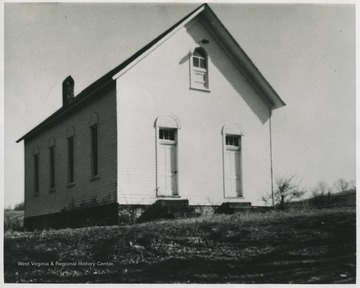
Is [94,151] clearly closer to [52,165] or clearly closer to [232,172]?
[232,172]

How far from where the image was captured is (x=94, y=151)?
19.3 metres

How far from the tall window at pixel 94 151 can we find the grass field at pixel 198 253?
429 centimetres

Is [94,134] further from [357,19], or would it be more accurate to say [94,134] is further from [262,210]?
[357,19]

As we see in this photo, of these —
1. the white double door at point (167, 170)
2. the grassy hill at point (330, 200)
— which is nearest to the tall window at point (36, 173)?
the white double door at point (167, 170)

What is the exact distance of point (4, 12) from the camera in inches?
549

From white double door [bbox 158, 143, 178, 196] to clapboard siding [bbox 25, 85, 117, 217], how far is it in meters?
1.63

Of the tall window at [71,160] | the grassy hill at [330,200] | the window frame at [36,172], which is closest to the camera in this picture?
the grassy hill at [330,200]

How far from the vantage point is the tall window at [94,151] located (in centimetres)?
1905

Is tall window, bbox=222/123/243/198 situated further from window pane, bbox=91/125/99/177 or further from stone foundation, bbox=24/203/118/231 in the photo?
window pane, bbox=91/125/99/177

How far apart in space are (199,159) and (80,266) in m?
7.72

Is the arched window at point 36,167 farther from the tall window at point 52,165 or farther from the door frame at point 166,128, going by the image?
the door frame at point 166,128

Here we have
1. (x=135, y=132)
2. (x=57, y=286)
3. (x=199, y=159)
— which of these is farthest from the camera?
(x=199, y=159)

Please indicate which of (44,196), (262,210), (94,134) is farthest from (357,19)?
(44,196)

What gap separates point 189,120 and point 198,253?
7087 mm
